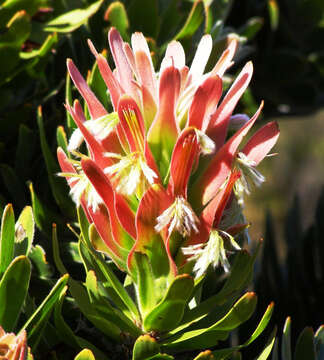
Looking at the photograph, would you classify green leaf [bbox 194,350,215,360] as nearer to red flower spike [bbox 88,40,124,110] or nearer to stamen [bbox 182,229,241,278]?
stamen [bbox 182,229,241,278]

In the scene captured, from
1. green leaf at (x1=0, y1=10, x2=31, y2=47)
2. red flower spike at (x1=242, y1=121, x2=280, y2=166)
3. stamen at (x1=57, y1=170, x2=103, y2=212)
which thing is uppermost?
green leaf at (x1=0, y1=10, x2=31, y2=47)

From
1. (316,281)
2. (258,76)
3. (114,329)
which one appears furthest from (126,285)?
(258,76)

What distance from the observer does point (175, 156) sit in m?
0.51

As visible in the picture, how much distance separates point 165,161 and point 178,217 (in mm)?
63

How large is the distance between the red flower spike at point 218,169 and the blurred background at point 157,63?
0.57 feet

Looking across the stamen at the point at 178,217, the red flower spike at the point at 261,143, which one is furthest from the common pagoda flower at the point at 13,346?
the red flower spike at the point at 261,143

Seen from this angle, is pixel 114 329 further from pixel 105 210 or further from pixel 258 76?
pixel 258 76

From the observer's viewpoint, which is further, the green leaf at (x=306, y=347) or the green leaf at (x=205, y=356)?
the green leaf at (x=306, y=347)

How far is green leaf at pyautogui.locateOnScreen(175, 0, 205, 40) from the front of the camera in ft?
2.57

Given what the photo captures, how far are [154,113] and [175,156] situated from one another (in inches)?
2.4

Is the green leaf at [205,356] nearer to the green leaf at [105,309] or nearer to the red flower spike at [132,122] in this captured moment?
the green leaf at [105,309]

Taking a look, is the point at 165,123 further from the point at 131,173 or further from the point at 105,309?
the point at 105,309

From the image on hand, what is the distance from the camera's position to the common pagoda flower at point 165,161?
1.68 ft

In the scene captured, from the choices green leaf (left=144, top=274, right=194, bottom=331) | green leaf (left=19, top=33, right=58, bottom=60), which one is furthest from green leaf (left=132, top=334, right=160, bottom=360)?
green leaf (left=19, top=33, right=58, bottom=60)
